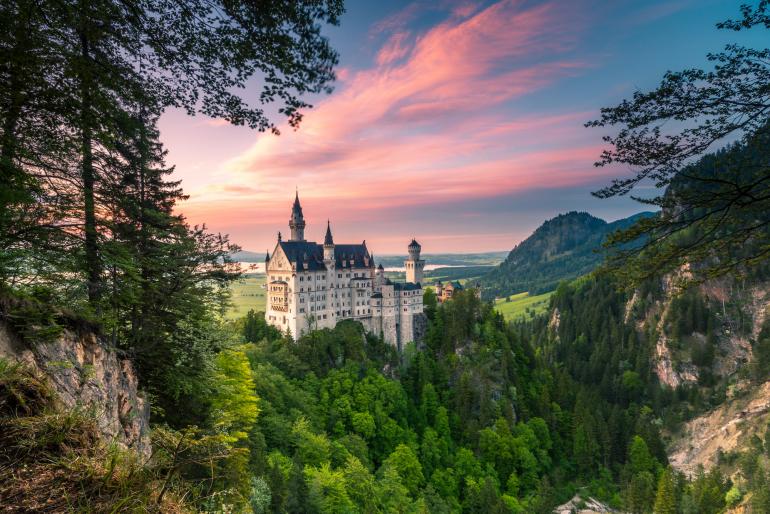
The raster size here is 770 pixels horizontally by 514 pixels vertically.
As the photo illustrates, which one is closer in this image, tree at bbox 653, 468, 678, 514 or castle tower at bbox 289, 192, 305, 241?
tree at bbox 653, 468, 678, 514

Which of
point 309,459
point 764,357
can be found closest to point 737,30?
point 309,459

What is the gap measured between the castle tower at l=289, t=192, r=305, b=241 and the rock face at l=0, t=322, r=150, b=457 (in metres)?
68.6

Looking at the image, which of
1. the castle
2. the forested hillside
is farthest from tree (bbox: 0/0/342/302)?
the castle

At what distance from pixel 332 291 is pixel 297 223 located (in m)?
16.2

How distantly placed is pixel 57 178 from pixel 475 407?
7564 centimetres

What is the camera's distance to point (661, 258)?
11875 millimetres

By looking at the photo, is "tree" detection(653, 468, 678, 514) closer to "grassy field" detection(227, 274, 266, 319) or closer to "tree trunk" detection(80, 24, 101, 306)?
"grassy field" detection(227, 274, 266, 319)

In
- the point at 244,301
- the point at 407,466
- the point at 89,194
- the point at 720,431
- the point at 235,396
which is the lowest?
the point at 720,431

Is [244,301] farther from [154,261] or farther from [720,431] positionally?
[720,431]

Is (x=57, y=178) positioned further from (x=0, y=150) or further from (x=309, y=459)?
(x=309, y=459)

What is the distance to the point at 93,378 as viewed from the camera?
11.0 metres

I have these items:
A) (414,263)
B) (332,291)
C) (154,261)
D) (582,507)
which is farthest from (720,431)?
(154,261)

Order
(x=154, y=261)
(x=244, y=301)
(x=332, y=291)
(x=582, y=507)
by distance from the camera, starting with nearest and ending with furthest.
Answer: (x=154, y=261) → (x=582, y=507) → (x=332, y=291) → (x=244, y=301)

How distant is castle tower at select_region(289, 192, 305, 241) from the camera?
82188 mm
